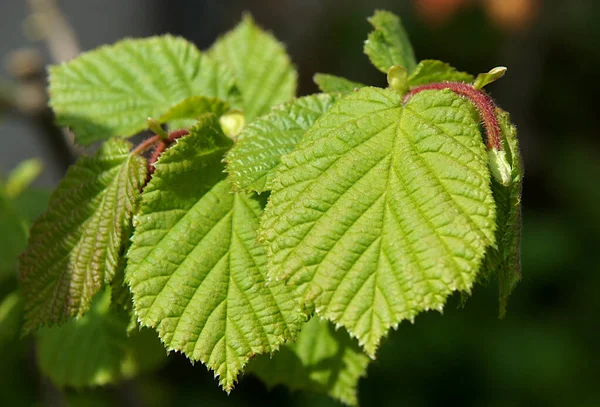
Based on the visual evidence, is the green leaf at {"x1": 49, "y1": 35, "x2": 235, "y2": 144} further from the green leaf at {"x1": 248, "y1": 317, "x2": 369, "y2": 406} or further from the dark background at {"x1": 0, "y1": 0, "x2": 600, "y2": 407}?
the dark background at {"x1": 0, "y1": 0, "x2": 600, "y2": 407}

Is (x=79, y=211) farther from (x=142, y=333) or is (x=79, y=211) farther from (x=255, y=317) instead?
(x=142, y=333)

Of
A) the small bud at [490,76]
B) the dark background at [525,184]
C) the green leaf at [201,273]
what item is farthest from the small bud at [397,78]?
the dark background at [525,184]

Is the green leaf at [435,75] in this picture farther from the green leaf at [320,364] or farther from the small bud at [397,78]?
the green leaf at [320,364]

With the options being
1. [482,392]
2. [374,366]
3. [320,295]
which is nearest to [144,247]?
[320,295]

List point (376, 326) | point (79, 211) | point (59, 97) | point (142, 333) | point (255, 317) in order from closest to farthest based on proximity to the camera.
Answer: point (376, 326), point (255, 317), point (79, 211), point (59, 97), point (142, 333)

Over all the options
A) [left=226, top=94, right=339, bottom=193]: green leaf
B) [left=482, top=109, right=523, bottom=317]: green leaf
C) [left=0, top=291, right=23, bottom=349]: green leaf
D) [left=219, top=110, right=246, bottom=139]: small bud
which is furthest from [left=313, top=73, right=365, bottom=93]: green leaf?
[left=0, top=291, right=23, bottom=349]: green leaf
